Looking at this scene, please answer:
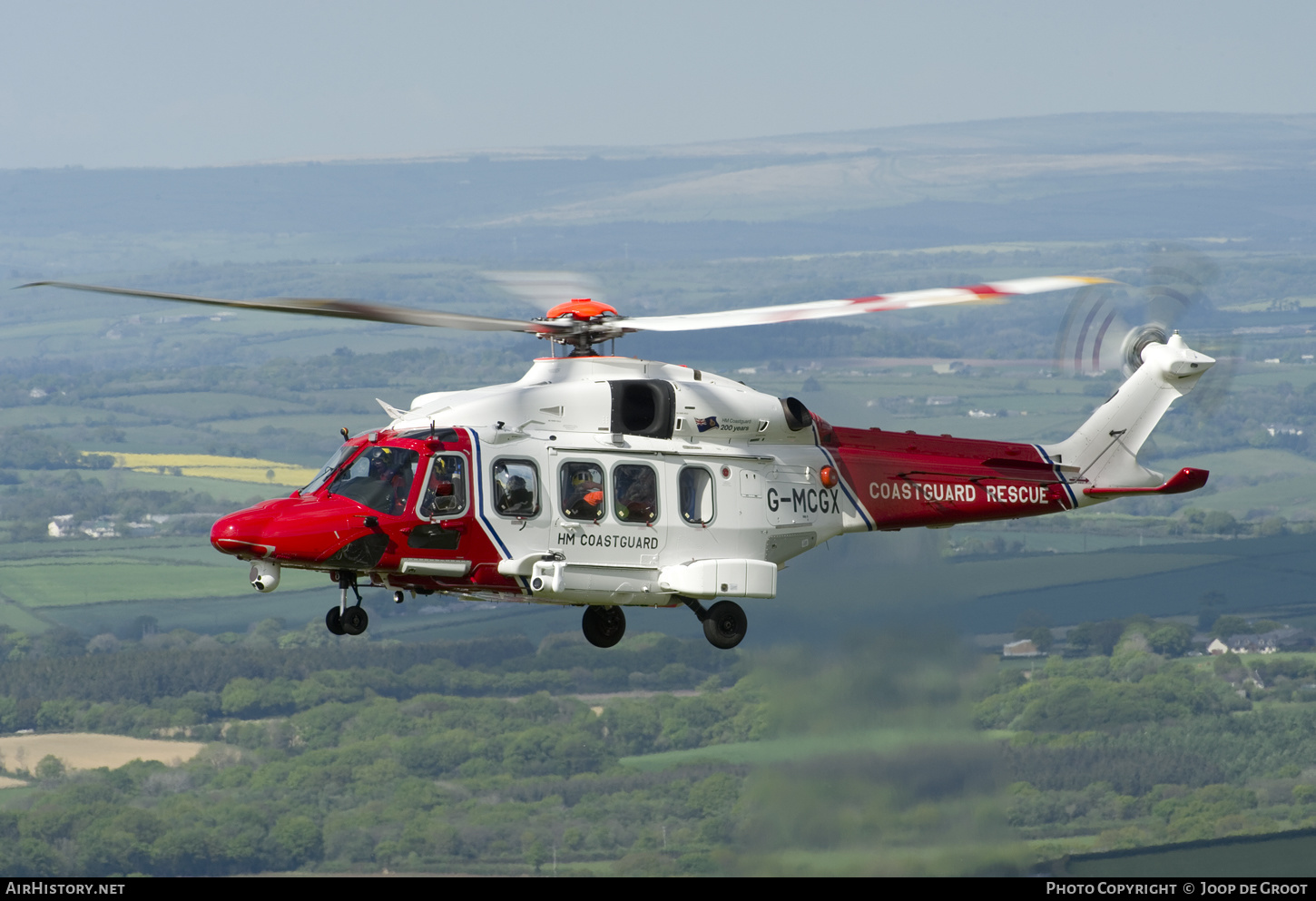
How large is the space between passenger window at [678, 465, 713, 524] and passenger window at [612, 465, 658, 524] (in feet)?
1.67

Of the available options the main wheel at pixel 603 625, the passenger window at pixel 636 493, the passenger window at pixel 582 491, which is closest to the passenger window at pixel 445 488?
the passenger window at pixel 582 491

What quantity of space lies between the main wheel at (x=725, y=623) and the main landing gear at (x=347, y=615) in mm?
5489

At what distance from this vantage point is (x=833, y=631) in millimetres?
66062

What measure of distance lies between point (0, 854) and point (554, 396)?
186 metres

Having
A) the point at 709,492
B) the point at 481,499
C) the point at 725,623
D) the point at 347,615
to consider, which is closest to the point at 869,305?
the point at 709,492

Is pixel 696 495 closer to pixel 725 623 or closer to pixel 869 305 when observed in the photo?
pixel 725 623

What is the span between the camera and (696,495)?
26859 millimetres

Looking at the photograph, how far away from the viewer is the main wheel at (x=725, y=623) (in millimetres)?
26781

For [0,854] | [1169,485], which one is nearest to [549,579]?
[1169,485]

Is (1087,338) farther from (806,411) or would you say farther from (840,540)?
(840,540)

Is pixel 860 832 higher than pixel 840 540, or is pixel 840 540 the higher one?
pixel 840 540

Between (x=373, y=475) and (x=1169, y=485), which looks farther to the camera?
(x=1169, y=485)

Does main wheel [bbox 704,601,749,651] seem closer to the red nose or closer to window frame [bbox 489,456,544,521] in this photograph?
window frame [bbox 489,456,544,521]
